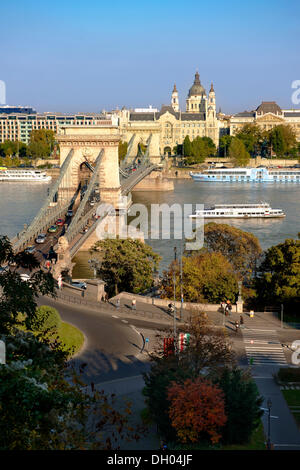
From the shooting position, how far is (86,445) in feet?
24.7

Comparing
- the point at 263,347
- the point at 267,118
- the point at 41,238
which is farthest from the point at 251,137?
the point at 263,347

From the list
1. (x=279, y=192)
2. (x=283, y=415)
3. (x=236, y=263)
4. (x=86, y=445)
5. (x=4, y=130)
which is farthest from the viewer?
(x=4, y=130)

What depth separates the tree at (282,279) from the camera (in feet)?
61.5

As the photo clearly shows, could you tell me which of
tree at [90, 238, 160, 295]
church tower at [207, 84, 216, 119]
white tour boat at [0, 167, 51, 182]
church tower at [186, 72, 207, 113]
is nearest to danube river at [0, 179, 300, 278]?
white tour boat at [0, 167, 51, 182]

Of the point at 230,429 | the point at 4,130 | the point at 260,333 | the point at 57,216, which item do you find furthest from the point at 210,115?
the point at 230,429

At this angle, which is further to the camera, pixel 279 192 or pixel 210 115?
pixel 210 115

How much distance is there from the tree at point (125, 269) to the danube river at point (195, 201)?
10.9ft

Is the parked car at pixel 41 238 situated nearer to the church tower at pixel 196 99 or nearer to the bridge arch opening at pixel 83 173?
the bridge arch opening at pixel 83 173

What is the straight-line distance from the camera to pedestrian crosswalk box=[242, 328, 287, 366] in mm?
14391

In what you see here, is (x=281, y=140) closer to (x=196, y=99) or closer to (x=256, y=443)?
(x=196, y=99)

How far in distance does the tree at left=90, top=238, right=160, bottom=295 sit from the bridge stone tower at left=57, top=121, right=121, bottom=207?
15.5 m

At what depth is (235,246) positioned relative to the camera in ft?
82.2
